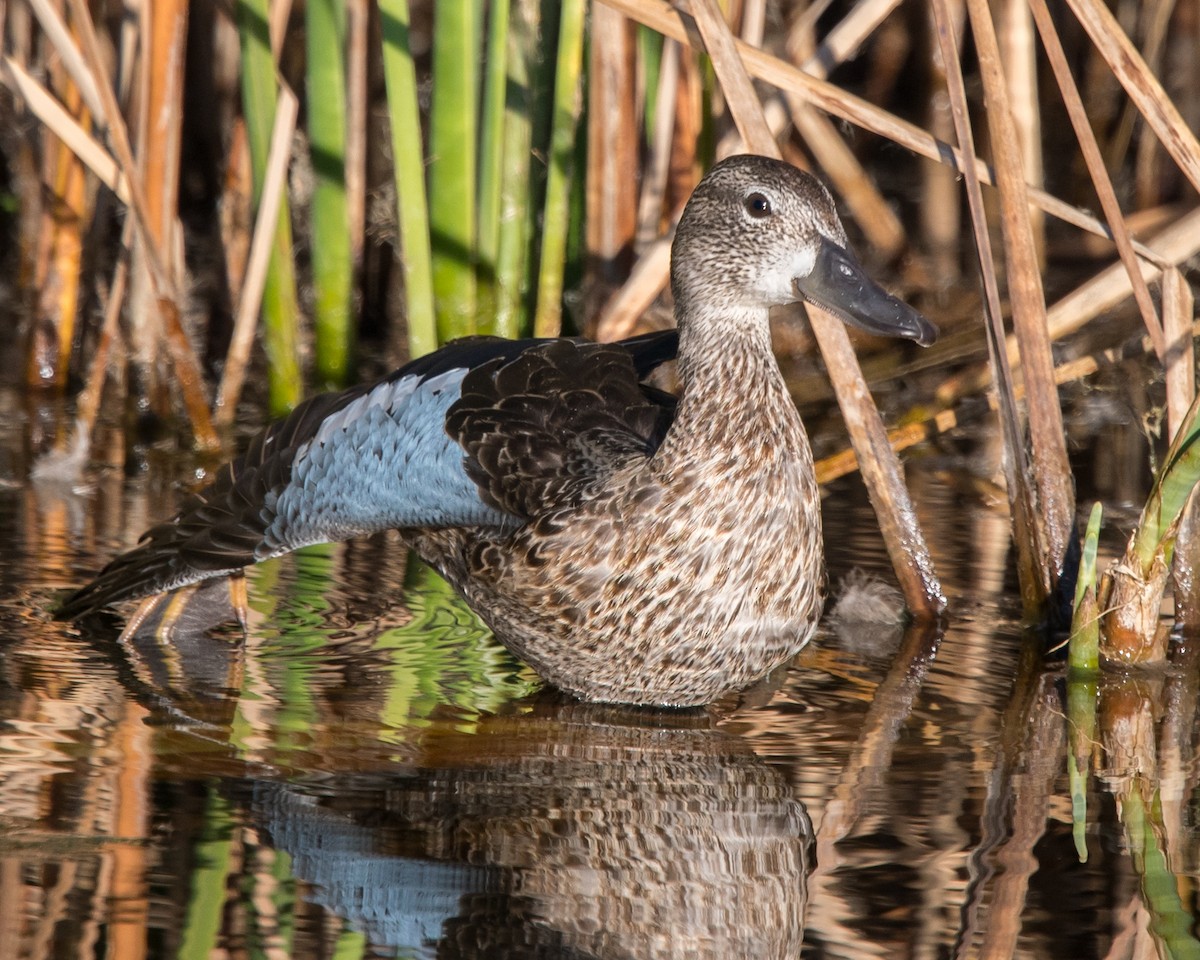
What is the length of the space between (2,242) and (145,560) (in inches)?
162

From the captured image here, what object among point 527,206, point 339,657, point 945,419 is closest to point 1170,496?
point 945,419

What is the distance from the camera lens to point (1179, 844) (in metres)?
3.09

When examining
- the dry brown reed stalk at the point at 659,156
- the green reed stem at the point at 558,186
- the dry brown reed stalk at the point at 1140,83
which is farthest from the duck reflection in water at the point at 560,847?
the dry brown reed stalk at the point at 659,156

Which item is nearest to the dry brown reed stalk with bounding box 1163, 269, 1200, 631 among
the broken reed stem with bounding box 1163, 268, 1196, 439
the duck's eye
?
the broken reed stem with bounding box 1163, 268, 1196, 439

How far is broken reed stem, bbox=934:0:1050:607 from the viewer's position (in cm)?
404

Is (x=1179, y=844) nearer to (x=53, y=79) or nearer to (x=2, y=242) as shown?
(x=53, y=79)

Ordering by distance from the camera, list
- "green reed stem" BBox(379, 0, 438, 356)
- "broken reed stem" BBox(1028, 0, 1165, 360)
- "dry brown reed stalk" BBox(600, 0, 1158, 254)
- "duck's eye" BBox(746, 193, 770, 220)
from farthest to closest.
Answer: "green reed stem" BBox(379, 0, 438, 356) < "dry brown reed stalk" BBox(600, 0, 1158, 254) < "broken reed stem" BBox(1028, 0, 1165, 360) < "duck's eye" BBox(746, 193, 770, 220)

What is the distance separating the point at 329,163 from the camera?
549cm

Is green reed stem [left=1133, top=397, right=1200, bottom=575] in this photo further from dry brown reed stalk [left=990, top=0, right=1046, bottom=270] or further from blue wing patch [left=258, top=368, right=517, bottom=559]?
dry brown reed stalk [left=990, top=0, right=1046, bottom=270]

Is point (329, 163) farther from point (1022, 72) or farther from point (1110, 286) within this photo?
point (1022, 72)

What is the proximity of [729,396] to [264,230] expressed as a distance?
2073mm

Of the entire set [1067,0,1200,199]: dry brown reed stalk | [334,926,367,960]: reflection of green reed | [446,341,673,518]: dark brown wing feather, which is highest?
[1067,0,1200,199]: dry brown reed stalk

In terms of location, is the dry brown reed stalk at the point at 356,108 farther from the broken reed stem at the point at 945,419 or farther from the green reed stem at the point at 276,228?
the broken reed stem at the point at 945,419

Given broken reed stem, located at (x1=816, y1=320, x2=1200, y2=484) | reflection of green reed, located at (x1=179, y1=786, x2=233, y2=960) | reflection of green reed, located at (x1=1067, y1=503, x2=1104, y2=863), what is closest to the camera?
reflection of green reed, located at (x1=179, y1=786, x2=233, y2=960)
